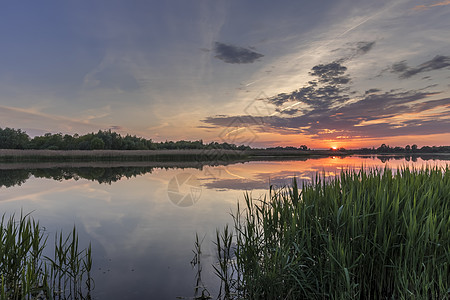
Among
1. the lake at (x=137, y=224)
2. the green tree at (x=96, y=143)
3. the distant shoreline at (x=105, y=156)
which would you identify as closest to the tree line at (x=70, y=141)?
the green tree at (x=96, y=143)

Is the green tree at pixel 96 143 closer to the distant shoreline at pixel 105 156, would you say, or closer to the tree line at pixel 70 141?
the tree line at pixel 70 141

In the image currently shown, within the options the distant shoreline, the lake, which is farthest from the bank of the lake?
the lake

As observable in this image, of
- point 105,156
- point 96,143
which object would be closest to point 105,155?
point 105,156

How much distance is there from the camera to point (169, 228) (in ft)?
31.9

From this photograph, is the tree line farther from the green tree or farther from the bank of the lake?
the bank of the lake

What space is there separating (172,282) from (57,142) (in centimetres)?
9983

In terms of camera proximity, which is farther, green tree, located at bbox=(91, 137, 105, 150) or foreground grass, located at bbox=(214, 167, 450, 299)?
green tree, located at bbox=(91, 137, 105, 150)

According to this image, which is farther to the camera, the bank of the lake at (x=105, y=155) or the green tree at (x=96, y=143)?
the green tree at (x=96, y=143)

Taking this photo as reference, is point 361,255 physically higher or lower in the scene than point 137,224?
higher

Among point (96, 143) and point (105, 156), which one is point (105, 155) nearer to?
point (105, 156)

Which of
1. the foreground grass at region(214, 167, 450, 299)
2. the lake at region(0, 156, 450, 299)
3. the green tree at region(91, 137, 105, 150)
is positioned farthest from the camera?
the green tree at region(91, 137, 105, 150)

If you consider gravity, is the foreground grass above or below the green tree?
below

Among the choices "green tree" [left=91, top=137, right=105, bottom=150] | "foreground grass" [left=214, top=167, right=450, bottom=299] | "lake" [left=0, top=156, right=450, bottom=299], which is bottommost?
"lake" [left=0, top=156, right=450, bottom=299]

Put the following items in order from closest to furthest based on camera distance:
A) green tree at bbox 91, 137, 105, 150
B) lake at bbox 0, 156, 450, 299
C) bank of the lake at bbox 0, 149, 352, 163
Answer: lake at bbox 0, 156, 450, 299, bank of the lake at bbox 0, 149, 352, 163, green tree at bbox 91, 137, 105, 150
